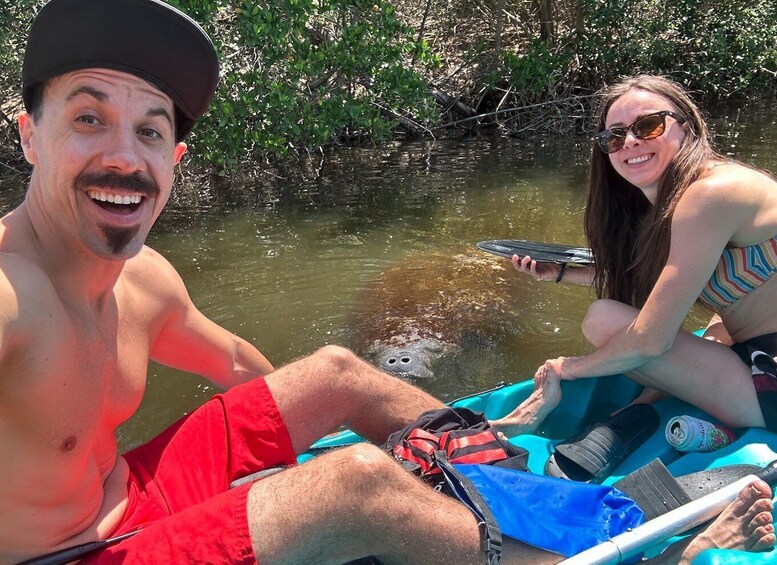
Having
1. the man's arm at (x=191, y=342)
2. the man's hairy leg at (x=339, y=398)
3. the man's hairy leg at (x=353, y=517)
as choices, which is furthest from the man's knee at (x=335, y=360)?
the man's hairy leg at (x=353, y=517)

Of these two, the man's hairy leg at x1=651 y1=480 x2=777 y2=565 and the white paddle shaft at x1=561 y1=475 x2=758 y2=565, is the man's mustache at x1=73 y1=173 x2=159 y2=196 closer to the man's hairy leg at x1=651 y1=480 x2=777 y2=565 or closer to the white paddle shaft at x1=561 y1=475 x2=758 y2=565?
the white paddle shaft at x1=561 y1=475 x2=758 y2=565

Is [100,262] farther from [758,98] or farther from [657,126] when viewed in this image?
[758,98]

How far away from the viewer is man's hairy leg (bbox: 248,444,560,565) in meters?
2.07

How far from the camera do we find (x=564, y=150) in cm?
1207

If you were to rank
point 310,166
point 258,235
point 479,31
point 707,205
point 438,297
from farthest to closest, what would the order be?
point 479,31, point 310,166, point 258,235, point 438,297, point 707,205

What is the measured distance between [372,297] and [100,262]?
402cm

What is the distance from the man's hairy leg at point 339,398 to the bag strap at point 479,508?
497 millimetres

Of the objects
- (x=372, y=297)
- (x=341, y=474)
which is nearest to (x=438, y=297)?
(x=372, y=297)

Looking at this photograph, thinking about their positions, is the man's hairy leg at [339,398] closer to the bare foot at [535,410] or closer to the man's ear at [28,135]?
the bare foot at [535,410]

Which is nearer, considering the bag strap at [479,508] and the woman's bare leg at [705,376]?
the bag strap at [479,508]

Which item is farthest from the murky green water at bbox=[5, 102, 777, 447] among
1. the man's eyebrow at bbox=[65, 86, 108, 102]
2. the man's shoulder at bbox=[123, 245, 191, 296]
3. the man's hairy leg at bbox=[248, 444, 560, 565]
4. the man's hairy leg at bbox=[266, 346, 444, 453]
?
the man's eyebrow at bbox=[65, 86, 108, 102]

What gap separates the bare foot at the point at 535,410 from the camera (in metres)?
3.35

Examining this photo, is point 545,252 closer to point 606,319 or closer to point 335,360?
point 606,319

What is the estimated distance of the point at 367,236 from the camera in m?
7.87
